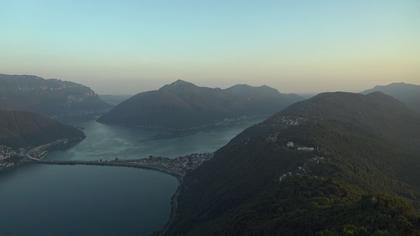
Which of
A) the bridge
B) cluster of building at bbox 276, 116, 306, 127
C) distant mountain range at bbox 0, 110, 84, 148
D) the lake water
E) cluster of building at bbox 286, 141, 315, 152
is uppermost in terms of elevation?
cluster of building at bbox 276, 116, 306, 127

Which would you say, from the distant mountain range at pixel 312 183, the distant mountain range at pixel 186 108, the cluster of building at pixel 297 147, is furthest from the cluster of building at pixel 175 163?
the distant mountain range at pixel 186 108

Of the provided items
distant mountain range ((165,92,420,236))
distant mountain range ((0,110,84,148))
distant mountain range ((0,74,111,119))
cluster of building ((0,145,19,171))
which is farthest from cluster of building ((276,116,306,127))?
distant mountain range ((0,74,111,119))

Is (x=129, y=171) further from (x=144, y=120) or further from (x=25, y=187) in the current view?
(x=144, y=120)

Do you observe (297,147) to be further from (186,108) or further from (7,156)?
(186,108)

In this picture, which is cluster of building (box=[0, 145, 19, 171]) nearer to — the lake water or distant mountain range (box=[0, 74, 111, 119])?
the lake water

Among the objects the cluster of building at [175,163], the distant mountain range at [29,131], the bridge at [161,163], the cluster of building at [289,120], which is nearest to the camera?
the cluster of building at [175,163]

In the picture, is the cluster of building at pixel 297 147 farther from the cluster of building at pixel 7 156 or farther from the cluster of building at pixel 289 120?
the cluster of building at pixel 7 156

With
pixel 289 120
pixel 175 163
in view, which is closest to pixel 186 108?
pixel 175 163
